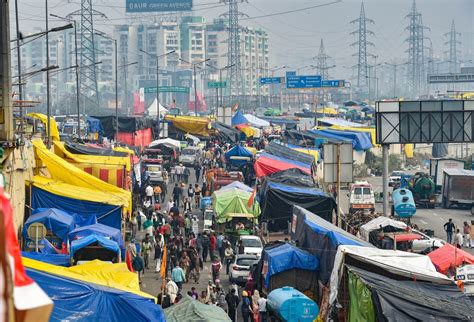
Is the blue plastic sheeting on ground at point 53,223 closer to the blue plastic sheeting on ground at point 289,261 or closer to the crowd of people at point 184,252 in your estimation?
the crowd of people at point 184,252

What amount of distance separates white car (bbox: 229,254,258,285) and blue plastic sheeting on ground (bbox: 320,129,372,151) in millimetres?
38441

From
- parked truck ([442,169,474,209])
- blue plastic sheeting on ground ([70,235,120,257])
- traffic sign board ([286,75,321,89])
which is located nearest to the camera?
blue plastic sheeting on ground ([70,235,120,257])

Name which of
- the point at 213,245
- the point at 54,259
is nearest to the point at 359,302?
the point at 54,259

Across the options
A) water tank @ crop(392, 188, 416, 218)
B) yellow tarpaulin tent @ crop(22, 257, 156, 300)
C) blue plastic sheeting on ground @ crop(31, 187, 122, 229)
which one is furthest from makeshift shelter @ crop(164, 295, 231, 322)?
water tank @ crop(392, 188, 416, 218)

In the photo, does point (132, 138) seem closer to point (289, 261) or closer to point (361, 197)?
point (361, 197)

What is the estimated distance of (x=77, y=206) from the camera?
25.8 m

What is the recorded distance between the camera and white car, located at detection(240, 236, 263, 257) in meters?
28.7

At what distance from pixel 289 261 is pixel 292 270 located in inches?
6.8

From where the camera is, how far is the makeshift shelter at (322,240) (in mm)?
20328

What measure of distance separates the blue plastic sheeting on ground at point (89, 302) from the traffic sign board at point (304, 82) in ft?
369

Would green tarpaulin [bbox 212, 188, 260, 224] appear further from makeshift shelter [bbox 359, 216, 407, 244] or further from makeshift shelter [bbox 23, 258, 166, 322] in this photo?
makeshift shelter [bbox 23, 258, 166, 322]

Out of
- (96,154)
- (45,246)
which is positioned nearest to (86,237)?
(45,246)

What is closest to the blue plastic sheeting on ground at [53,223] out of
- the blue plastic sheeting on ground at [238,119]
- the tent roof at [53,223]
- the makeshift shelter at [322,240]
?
the tent roof at [53,223]

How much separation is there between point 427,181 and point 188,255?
24128 mm
